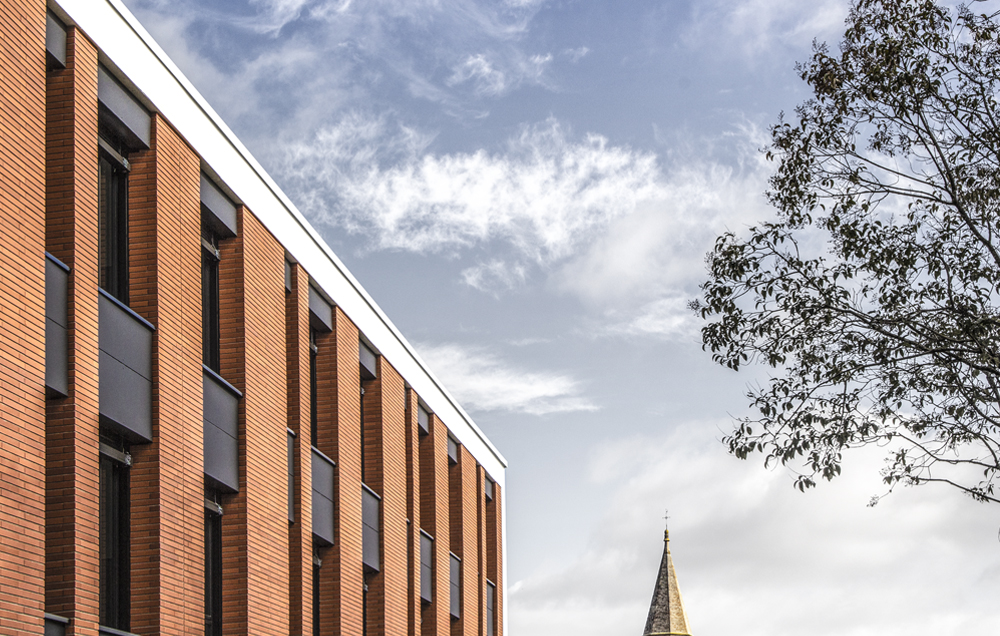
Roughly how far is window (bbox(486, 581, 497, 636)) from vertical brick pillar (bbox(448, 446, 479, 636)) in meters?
1.74

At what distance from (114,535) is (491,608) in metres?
21.6

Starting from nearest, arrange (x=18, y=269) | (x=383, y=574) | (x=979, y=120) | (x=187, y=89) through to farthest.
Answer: (x=18, y=269) < (x=979, y=120) < (x=187, y=89) < (x=383, y=574)

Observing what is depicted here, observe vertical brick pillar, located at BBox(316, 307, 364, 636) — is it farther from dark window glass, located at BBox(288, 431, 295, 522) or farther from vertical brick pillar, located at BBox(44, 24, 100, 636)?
vertical brick pillar, located at BBox(44, 24, 100, 636)

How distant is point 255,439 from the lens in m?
18.3

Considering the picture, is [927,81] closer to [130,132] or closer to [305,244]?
[130,132]

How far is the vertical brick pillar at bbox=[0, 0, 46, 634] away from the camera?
38.9 feet

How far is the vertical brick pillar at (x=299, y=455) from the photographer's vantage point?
19828mm

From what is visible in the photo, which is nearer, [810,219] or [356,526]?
[810,219]

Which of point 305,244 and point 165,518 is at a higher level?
point 305,244

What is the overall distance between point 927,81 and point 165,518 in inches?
421

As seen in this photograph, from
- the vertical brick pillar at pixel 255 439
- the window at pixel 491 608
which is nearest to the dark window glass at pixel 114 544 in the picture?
the vertical brick pillar at pixel 255 439

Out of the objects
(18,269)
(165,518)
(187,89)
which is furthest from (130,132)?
(165,518)

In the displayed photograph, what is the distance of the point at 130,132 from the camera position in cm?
1548

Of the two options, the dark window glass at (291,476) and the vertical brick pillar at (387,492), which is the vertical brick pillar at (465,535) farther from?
the dark window glass at (291,476)
